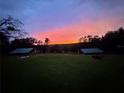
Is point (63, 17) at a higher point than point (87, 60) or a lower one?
higher

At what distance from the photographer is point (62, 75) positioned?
3820 millimetres

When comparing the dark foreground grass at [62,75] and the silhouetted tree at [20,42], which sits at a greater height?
the silhouetted tree at [20,42]

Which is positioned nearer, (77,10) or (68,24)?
(77,10)

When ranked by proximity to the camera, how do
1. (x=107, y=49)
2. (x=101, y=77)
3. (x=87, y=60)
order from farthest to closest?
(x=107, y=49)
(x=87, y=60)
(x=101, y=77)

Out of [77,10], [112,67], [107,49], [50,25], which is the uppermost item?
[77,10]

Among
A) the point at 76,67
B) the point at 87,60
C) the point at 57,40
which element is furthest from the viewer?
the point at 57,40

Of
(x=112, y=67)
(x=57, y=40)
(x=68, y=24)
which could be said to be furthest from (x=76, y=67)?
(x=57, y=40)

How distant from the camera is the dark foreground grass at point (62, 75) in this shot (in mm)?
3281

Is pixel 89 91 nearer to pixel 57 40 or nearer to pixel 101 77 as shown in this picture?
pixel 101 77

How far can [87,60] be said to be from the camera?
5.04 meters

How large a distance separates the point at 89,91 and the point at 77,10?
3017 mm

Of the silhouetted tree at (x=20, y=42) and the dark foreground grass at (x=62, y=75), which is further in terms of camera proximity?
the silhouetted tree at (x=20, y=42)

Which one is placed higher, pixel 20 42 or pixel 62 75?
pixel 20 42

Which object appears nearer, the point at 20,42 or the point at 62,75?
the point at 62,75
